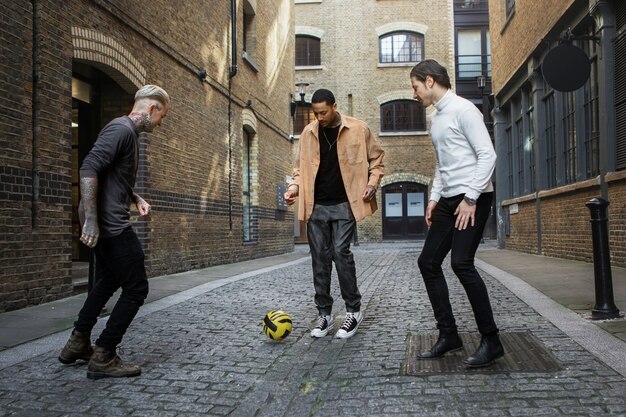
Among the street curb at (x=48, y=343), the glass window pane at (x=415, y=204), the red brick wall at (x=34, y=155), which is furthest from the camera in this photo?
the glass window pane at (x=415, y=204)

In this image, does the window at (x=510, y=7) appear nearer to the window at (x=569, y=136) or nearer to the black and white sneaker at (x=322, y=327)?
the window at (x=569, y=136)

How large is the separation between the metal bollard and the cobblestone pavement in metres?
0.53

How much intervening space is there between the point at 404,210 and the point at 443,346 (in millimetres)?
23460

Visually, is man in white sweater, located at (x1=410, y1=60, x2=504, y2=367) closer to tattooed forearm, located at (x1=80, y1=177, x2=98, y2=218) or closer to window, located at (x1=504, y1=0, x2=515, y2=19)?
tattooed forearm, located at (x1=80, y1=177, x2=98, y2=218)

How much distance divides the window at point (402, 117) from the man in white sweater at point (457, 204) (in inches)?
927

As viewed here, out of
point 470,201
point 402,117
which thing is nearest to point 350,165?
point 470,201

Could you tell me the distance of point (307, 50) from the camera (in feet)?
90.8

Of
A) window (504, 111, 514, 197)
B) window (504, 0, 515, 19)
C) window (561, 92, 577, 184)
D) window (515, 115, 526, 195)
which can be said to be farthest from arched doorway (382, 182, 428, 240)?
window (561, 92, 577, 184)

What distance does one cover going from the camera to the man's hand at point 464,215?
355 cm

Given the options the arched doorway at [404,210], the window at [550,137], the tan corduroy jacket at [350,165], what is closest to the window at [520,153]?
the window at [550,137]

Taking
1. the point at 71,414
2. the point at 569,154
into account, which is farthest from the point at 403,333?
the point at 569,154

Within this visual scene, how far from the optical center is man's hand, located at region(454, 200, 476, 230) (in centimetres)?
355

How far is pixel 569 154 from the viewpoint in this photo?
11.7m

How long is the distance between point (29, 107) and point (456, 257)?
468 cm
